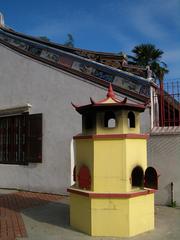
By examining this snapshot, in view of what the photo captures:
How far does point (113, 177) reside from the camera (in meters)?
7.00

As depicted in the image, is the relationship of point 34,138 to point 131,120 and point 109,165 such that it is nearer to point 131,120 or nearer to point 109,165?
point 131,120

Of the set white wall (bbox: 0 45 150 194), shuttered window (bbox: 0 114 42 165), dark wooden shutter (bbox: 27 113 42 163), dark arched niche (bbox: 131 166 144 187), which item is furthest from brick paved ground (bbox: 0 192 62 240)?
dark arched niche (bbox: 131 166 144 187)

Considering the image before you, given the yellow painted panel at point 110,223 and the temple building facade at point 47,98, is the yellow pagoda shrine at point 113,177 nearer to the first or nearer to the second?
the yellow painted panel at point 110,223

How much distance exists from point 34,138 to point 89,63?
9.34 feet

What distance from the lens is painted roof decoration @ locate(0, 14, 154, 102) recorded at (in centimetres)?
1022

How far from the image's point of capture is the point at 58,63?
11.7m

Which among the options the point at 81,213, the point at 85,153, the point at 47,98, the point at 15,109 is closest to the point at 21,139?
the point at 15,109

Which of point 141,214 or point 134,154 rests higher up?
point 134,154

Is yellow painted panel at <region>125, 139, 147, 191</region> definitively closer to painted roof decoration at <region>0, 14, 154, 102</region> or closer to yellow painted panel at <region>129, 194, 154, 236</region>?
yellow painted panel at <region>129, 194, 154, 236</region>

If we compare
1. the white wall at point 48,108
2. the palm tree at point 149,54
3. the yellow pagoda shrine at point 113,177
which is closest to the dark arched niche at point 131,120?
the yellow pagoda shrine at point 113,177

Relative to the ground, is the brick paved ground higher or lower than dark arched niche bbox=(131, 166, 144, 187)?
lower

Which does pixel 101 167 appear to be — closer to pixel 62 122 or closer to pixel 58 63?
pixel 62 122

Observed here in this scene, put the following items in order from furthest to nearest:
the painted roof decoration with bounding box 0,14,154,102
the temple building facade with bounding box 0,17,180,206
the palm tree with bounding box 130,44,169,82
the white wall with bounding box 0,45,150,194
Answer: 1. the palm tree with bounding box 130,44,169,82
2. the white wall with bounding box 0,45,150,194
3. the temple building facade with bounding box 0,17,180,206
4. the painted roof decoration with bounding box 0,14,154,102

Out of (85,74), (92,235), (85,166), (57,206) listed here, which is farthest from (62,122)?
(92,235)
